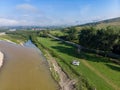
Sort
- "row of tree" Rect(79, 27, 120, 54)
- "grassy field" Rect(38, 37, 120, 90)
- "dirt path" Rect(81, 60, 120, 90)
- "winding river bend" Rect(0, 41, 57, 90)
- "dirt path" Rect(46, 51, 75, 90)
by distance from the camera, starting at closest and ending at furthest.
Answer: "dirt path" Rect(81, 60, 120, 90)
"dirt path" Rect(46, 51, 75, 90)
"winding river bend" Rect(0, 41, 57, 90)
"grassy field" Rect(38, 37, 120, 90)
"row of tree" Rect(79, 27, 120, 54)

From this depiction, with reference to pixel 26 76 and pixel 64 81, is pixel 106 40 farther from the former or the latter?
pixel 26 76

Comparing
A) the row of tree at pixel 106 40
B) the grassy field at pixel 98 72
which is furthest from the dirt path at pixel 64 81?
the row of tree at pixel 106 40

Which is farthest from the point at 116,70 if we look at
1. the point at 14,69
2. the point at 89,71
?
the point at 14,69

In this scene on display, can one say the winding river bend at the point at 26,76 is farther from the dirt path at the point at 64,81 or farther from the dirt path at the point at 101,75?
the dirt path at the point at 101,75

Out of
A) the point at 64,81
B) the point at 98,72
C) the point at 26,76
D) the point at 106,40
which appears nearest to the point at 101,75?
the point at 98,72

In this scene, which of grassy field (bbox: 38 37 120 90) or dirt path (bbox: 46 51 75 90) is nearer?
dirt path (bbox: 46 51 75 90)

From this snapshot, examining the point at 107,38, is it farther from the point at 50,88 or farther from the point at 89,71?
the point at 50,88

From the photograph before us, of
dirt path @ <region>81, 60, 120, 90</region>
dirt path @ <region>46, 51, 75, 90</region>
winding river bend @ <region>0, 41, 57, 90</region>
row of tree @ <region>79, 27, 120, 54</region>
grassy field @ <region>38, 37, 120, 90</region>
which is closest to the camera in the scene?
dirt path @ <region>81, 60, 120, 90</region>

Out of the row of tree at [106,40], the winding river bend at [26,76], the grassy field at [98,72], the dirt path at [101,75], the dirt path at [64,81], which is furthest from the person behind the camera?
the row of tree at [106,40]

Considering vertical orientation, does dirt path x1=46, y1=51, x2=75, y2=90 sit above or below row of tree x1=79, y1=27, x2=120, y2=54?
below

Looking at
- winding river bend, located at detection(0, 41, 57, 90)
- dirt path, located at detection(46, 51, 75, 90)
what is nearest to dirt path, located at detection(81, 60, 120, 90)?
dirt path, located at detection(46, 51, 75, 90)

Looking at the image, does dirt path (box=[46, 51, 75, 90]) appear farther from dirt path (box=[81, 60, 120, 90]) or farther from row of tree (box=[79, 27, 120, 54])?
row of tree (box=[79, 27, 120, 54])
